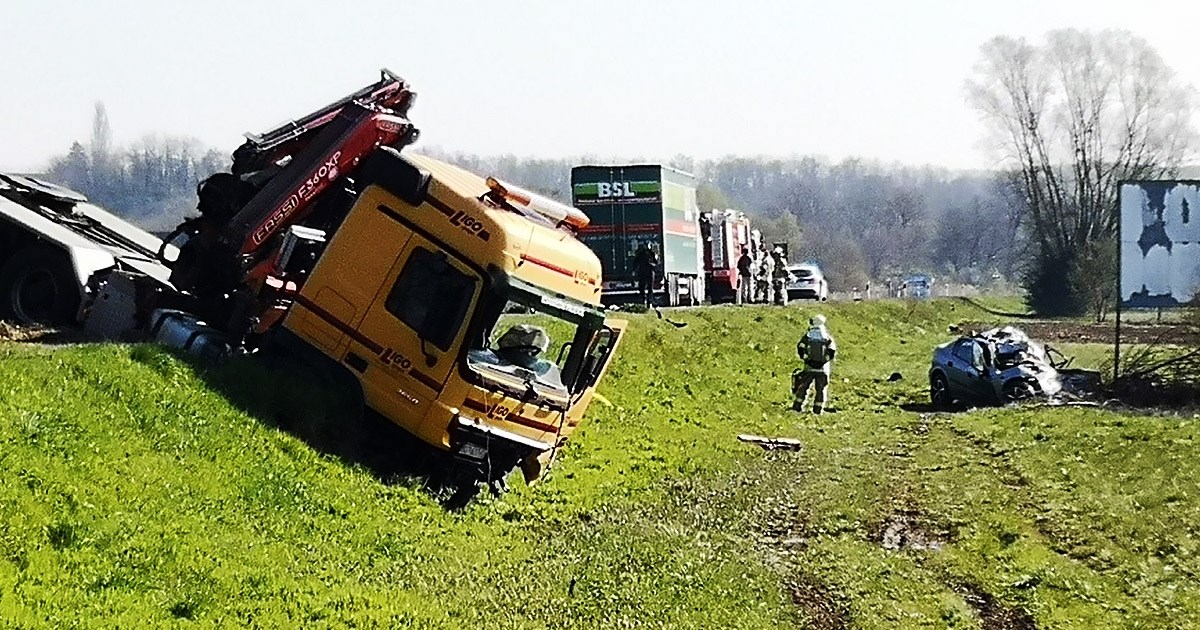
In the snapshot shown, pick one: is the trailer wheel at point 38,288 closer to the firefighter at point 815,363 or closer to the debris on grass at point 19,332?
the debris on grass at point 19,332

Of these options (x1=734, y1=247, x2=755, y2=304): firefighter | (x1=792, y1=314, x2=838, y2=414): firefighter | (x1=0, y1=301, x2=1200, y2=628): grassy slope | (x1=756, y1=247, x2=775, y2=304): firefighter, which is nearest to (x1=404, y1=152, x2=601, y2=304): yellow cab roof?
(x1=0, y1=301, x2=1200, y2=628): grassy slope

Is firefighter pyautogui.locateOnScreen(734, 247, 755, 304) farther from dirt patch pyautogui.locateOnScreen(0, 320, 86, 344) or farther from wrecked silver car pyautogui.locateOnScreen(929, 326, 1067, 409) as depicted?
dirt patch pyautogui.locateOnScreen(0, 320, 86, 344)

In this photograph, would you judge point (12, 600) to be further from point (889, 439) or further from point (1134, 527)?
point (889, 439)

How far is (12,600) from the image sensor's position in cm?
660

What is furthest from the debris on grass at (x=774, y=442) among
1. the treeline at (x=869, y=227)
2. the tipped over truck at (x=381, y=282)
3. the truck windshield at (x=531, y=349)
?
the treeline at (x=869, y=227)

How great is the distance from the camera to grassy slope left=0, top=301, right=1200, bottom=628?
8016 millimetres

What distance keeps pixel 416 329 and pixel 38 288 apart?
20.9 ft

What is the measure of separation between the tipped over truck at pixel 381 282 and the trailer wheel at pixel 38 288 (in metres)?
0.03

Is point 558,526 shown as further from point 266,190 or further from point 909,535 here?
point 266,190

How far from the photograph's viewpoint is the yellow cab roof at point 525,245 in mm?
12727

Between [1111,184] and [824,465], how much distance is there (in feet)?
221

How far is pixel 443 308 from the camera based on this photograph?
42.0 feet

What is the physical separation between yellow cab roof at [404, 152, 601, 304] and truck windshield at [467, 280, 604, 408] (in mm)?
261

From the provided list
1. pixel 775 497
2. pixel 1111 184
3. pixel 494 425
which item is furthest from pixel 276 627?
pixel 1111 184
